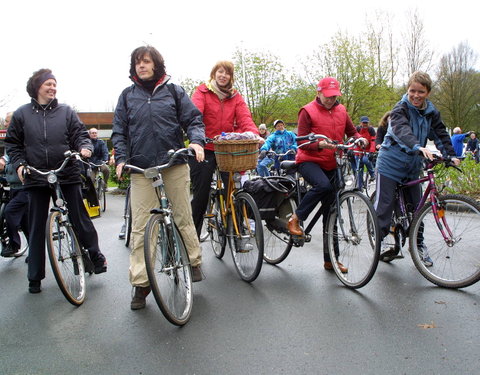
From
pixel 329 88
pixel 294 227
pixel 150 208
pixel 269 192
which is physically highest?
pixel 329 88

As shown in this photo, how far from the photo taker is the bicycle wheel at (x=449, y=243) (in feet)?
13.7

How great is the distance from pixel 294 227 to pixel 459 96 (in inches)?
1521

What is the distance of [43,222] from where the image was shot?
4.72 m

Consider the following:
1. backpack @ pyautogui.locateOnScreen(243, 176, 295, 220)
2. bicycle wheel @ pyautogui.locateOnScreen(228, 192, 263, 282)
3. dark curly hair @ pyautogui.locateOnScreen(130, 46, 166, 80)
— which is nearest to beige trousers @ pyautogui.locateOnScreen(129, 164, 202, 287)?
bicycle wheel @ pyautogui.locateOnScreen(228, 192, 263, 282)

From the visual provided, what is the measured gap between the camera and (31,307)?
172 inches

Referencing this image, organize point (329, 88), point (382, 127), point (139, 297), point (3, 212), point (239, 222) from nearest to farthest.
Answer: point (139, 297) < point (329, 88) < point (239, 222) < point (382, 127) < point (3, 212)

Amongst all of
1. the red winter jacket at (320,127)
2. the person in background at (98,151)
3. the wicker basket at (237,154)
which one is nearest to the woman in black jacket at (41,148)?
the wicker basket at (237,154)

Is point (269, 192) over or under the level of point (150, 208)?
under

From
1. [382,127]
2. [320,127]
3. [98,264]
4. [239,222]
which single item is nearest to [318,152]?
[320,127]

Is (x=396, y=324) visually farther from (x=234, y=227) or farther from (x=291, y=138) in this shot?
(x=291, y=138)

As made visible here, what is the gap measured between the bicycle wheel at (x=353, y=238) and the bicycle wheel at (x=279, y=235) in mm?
520

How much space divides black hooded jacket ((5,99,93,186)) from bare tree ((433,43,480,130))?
3795cm

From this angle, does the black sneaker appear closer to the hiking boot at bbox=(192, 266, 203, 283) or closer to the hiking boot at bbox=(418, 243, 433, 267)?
the hiking boot at bbox=(192, 266, 203, 283)

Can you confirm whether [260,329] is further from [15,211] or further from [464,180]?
[464,180]
